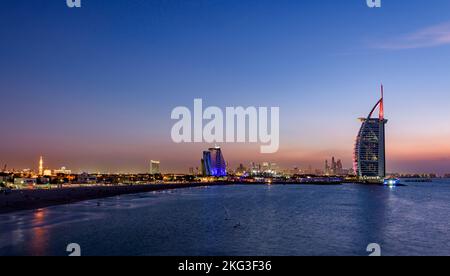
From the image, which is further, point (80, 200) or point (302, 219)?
point (80, 200)

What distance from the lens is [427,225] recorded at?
3841 centimetres

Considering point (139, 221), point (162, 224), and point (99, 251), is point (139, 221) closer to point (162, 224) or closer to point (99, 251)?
point (162, 224)

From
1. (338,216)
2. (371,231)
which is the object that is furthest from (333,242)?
(338,216)

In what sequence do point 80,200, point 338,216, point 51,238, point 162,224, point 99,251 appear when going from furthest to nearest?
point 80,200 → point 338,216 → point 162,224 → point 51,238 → point 99,251

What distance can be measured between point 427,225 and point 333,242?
15811 millimetres

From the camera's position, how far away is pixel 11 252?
21500 millimetres

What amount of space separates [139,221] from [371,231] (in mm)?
20824

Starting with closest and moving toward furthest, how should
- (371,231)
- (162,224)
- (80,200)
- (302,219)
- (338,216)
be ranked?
1. (371,231)
2. (162,224)
3. (302,219)
4. (338,216)
5. (80,200)

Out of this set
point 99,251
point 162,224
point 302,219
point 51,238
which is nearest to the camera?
point 99,251
